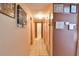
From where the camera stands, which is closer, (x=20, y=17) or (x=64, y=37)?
(x=20, y=17)

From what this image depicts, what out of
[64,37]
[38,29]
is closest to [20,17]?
[38,29]

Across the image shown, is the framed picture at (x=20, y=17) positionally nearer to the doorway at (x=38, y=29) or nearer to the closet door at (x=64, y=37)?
the doorway at (x=38, y=29)

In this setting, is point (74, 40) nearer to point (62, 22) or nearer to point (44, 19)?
point (62, 22)

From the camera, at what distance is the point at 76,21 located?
1.93 m

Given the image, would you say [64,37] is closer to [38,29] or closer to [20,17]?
[38,29]

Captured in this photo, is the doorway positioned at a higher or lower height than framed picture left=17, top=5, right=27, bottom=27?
lower

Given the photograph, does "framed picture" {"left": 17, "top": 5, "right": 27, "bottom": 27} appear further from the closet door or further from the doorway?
the closet door

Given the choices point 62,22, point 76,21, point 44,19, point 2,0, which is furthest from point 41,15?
point 2,0

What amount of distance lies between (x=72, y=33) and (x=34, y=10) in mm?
656

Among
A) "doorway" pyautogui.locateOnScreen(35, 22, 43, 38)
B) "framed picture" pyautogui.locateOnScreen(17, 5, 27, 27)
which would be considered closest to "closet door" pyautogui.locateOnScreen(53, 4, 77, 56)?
"doorway" pyautogui.locateOnScreen(35, 22, 43, 38)

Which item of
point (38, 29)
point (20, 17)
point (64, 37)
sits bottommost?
point (64, 37)

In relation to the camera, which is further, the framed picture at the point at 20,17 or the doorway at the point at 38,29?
the doorway at the point at 38,29

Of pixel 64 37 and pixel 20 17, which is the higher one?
pixel 20 17

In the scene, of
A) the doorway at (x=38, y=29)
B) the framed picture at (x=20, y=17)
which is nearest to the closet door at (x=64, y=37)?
the doorway at (x=38, y=29)
